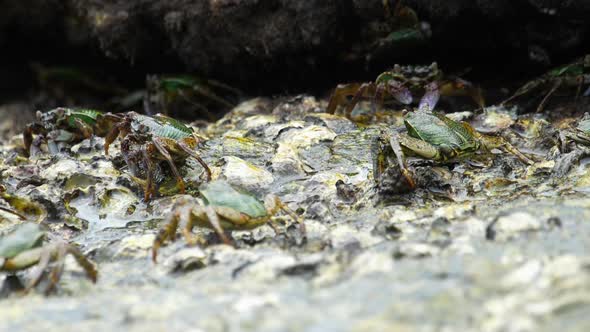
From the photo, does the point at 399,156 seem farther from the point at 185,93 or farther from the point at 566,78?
the point at 185,93

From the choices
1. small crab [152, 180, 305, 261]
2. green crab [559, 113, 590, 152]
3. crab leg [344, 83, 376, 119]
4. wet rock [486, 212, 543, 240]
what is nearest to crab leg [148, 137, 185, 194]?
small crab [152, 180, 305, 261]

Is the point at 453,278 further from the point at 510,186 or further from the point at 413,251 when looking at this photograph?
the point at 510,186

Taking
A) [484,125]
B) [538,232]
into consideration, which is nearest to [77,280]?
[538,232]

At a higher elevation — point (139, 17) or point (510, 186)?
point (139, 17)

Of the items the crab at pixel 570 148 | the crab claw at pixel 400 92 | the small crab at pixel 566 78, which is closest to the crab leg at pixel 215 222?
the crab at pixel 570 148

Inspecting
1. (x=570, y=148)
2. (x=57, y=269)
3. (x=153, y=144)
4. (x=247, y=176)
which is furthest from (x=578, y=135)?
(x=57, y=269)

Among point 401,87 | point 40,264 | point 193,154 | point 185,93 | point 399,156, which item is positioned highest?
point 185,93
